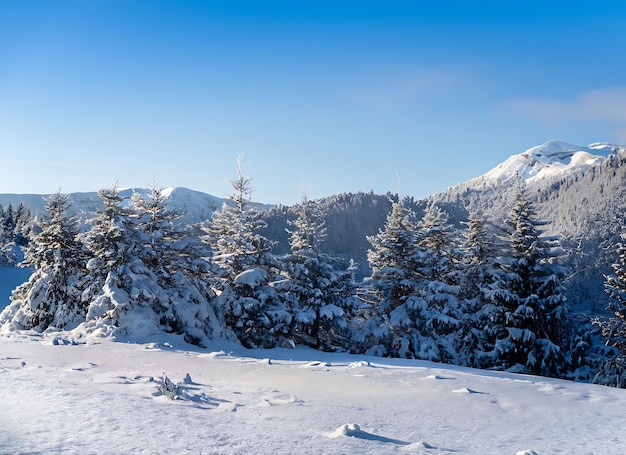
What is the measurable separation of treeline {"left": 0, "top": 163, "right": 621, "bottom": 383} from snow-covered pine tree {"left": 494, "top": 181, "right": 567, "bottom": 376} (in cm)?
6

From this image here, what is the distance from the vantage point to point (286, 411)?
5871mm

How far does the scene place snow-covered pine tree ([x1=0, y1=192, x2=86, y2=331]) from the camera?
51.8ft

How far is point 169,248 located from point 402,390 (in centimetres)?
1271

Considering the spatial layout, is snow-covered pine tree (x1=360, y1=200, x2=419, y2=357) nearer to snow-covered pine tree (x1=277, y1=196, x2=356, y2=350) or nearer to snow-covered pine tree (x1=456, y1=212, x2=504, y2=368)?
snow-covered pine tree (x1=277, y1=196, x2=356, y2=350)

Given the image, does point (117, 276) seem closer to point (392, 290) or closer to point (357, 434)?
point (357, 434)

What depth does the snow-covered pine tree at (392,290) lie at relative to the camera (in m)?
20.6

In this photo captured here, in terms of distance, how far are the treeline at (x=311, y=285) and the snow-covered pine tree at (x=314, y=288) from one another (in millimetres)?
56

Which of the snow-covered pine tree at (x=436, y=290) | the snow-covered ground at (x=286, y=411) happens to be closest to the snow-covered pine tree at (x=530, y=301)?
the snow-covered pine tree at (x=436, y=290)

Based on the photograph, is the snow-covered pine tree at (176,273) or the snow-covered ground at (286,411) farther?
the snow-covered pine tree at (176,273)

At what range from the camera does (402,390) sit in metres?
7.36

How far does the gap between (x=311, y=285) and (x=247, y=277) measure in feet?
10.9

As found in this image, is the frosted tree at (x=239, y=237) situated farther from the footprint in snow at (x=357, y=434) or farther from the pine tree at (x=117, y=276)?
the footprint in snow at (x=357, y=434)

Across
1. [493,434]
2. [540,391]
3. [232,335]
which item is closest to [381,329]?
[232,335]

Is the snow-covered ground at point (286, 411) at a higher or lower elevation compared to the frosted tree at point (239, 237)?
lower
